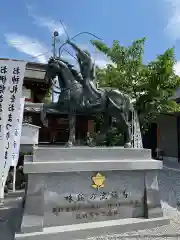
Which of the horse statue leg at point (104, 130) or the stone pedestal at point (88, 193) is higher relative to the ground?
the horse statue leg at point (104, 130)

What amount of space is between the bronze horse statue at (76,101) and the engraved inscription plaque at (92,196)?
2.79 ft

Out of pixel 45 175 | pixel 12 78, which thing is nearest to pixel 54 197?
pixel 45 175

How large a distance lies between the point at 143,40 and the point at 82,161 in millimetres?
10410

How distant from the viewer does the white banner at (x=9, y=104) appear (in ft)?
18.2

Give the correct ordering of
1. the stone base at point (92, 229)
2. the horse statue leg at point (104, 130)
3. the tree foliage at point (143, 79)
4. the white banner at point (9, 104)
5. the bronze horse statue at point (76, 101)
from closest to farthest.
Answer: the stone base at point (92, 229) → the bronze horse statue at point (76, 101) → the white banner at point (9, 104) → the horse statue leg at point (104, 130) → the tree foliage at point (143, 79)

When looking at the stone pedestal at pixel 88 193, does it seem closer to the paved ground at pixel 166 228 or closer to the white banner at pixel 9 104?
the paved ground at pixel 166 228

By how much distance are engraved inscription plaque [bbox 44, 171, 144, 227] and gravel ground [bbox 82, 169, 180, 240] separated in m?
0.47

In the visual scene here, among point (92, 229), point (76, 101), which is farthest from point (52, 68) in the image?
point (92, 229)

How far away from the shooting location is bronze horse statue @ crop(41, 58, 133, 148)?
5410 millimetres

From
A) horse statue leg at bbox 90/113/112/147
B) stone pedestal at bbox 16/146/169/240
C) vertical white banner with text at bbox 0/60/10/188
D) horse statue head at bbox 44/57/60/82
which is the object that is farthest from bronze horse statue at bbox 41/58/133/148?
vertical white banner with text at bbox 0/60/10/188

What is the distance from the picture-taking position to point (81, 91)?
546 cm

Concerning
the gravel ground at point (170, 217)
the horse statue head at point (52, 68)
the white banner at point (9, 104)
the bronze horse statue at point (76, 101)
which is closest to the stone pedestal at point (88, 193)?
the gravel ground at point (170, 217)

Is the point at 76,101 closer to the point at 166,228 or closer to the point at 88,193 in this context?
the point at 88,193

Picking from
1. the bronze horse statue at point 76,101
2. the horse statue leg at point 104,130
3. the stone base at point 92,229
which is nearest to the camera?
the stone base at point 92,229
